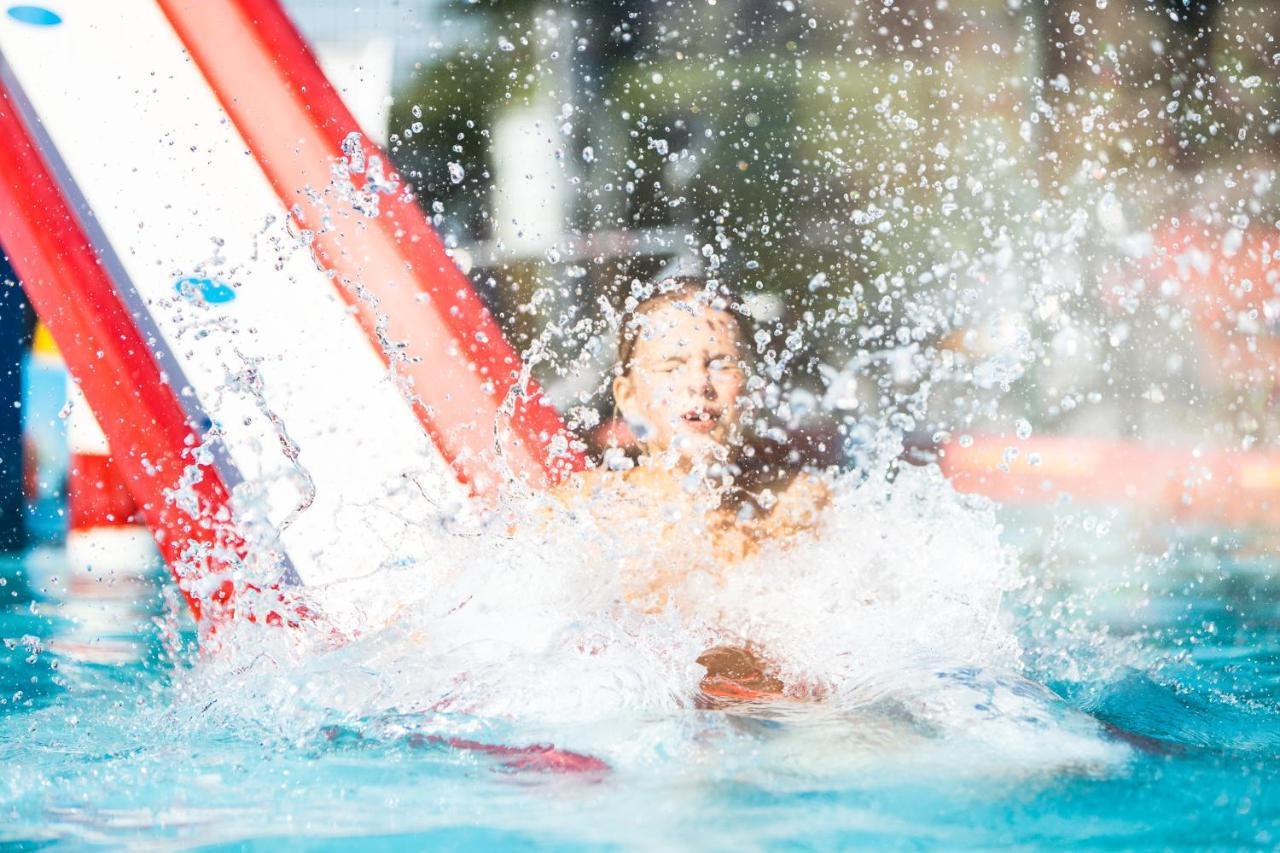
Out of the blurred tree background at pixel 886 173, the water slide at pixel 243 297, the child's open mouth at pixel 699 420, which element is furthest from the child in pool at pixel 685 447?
the blurred tree background at pixel 886 173

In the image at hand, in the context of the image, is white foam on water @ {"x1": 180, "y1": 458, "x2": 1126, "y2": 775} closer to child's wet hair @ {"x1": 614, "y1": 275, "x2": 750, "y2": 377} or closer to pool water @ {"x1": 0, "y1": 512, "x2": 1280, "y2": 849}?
pool water @ {"x1": 0, "y1": 512, "x2": 1280, "y2": 849}

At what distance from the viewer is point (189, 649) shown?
279cm

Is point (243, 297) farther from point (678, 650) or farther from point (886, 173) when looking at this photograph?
point (886, 173)

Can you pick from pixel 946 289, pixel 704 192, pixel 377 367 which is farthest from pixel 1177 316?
Answer: pixel 377 367

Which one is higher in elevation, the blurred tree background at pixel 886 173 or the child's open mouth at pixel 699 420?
the blurred tree background at pixel 886 173

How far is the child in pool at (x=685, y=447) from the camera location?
2377 mm

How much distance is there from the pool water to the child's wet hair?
0.99m

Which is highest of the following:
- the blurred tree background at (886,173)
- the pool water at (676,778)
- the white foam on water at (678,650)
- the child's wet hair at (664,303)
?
the blurred tree background at (886,173)

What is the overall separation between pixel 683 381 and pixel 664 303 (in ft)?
0.60

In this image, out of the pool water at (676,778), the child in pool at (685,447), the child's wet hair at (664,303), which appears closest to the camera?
the pool water at (676,778)

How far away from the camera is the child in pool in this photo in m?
2.38

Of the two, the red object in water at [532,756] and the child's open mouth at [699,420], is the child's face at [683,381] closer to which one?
the child's open mouth at [699,420]

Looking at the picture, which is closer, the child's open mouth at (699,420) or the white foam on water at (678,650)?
the white foam on water at (678,650)

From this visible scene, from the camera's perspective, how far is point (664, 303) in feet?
8.32
